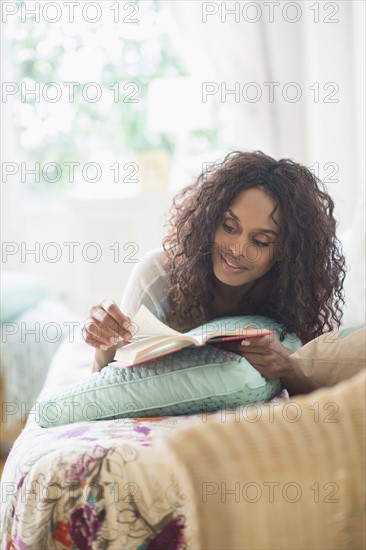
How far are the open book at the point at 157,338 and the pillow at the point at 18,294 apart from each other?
125 centimetres

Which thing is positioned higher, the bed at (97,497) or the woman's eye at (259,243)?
the woman's eye at (259,243)

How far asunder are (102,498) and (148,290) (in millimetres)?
738

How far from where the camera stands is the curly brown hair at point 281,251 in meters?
1.79

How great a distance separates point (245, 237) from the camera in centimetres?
175

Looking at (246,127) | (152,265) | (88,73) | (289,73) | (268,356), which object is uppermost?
(88,73)

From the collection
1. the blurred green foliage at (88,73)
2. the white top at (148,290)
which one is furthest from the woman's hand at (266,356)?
the blurred green foliage at (88,73)

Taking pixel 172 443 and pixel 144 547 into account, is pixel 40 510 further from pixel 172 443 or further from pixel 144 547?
pixel 172 443

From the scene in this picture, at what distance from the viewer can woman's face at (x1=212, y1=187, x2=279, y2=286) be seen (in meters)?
1.75

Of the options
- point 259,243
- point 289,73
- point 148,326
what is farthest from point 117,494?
point 289,73

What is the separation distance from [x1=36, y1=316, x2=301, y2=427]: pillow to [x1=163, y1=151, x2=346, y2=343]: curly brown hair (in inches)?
15.3

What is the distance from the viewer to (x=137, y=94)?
4574 millimetres

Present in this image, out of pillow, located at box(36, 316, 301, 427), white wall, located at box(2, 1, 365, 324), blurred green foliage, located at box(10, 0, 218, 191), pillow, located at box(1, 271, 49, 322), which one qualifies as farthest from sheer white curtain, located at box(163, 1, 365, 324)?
pillow, located at box(36, 316, 301, 427)

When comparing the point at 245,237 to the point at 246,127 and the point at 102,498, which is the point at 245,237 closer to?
the point at 102,498

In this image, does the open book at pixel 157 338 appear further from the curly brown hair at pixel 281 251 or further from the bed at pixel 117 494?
the curly brown hair at pixel 281 251
